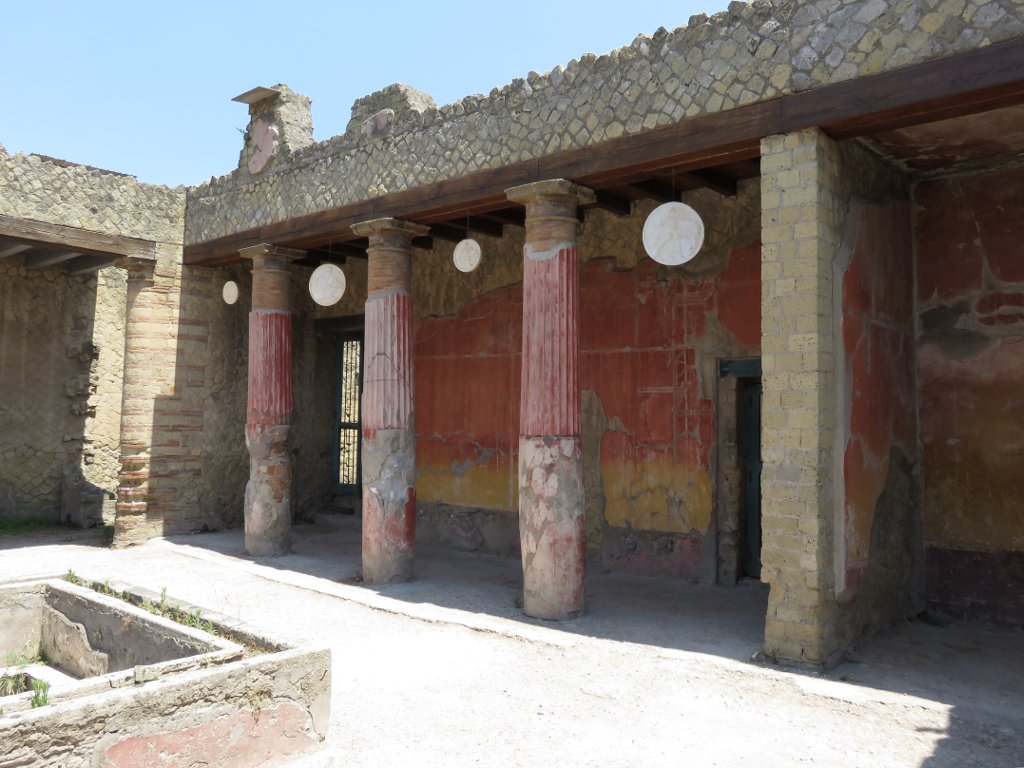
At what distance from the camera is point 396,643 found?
5.16m

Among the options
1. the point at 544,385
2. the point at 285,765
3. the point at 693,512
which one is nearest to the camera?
the point at 285,765

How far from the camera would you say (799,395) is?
465cm

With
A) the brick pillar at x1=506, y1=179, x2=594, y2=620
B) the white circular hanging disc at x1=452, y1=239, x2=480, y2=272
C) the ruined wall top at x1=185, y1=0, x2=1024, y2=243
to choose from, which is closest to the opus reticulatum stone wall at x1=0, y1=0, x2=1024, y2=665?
the ruined wall top at x1=185, y1=0, x2=1024, y2=243

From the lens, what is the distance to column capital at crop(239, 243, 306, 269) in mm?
8266

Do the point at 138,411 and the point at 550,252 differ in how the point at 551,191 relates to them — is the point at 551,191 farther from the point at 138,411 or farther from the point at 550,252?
the point at 138,411

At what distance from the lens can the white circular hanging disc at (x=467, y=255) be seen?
7153 mm

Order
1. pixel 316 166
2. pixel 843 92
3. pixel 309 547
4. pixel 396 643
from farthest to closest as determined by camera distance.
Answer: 1. pixel 309 547
2. pixel 316 166
3. pixel 396 643
4. pixel 843 92

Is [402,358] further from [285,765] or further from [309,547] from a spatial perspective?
[285,765]

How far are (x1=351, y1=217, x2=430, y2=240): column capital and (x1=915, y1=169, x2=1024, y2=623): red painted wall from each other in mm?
4088

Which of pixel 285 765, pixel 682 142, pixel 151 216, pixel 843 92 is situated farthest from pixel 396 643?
pixel 151 216

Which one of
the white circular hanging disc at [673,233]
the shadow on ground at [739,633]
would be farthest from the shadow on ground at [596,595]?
the white circular hanging disc at [673,233]

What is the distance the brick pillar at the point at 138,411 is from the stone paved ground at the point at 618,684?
2.13m

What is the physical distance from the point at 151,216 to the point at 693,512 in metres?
6.80

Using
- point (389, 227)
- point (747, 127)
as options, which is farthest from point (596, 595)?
point (747, 127)
